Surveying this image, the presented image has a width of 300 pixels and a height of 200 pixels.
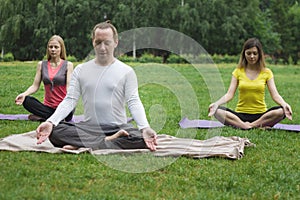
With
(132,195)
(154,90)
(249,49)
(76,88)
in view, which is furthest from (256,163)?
(154,90)

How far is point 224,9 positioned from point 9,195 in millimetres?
28421

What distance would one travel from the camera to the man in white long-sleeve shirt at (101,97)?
4.24 metres

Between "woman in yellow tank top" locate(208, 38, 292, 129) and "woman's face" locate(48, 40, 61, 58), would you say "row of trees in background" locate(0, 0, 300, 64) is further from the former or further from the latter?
"woman in yellow tank top" locate(208, 38, 292, 129)

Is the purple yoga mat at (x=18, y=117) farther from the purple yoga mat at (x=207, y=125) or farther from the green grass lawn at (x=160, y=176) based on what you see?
the green grass lawn at (x=160, y=176)

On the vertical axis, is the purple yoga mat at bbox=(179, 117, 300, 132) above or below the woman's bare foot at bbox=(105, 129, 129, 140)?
below

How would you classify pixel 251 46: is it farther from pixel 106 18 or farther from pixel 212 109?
pixel 106 18

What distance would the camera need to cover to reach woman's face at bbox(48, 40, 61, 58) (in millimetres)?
5987

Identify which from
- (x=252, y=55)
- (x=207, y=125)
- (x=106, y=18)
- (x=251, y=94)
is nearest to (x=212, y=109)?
(x=207, y=125)

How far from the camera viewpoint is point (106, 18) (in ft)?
93.8

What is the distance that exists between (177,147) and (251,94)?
1781mm

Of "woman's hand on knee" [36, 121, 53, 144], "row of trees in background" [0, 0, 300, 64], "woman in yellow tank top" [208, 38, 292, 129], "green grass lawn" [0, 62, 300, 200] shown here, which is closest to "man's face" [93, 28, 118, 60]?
"green grass lawn" [0, 62, 300, 200]

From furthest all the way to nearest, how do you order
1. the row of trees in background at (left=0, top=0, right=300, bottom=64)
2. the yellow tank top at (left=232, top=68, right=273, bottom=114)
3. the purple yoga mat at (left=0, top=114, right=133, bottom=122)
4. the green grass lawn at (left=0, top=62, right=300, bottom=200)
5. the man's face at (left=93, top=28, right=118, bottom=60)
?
the row of trees in background at (left=0, top=0, right=300, bottom=64), the purple yoga mat at (left=0, top=114, right=133, bottom=122), the yellow tank top at (left=232, top=68, right=273, bottom=114), the man's face at (left=93, top=28, right=118, bottom=60), the green grass lawn at (left=0, top=62, right=300, bottom=200)

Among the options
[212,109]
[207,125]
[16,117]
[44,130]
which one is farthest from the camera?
[16,117]

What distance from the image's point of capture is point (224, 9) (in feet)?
99.2
